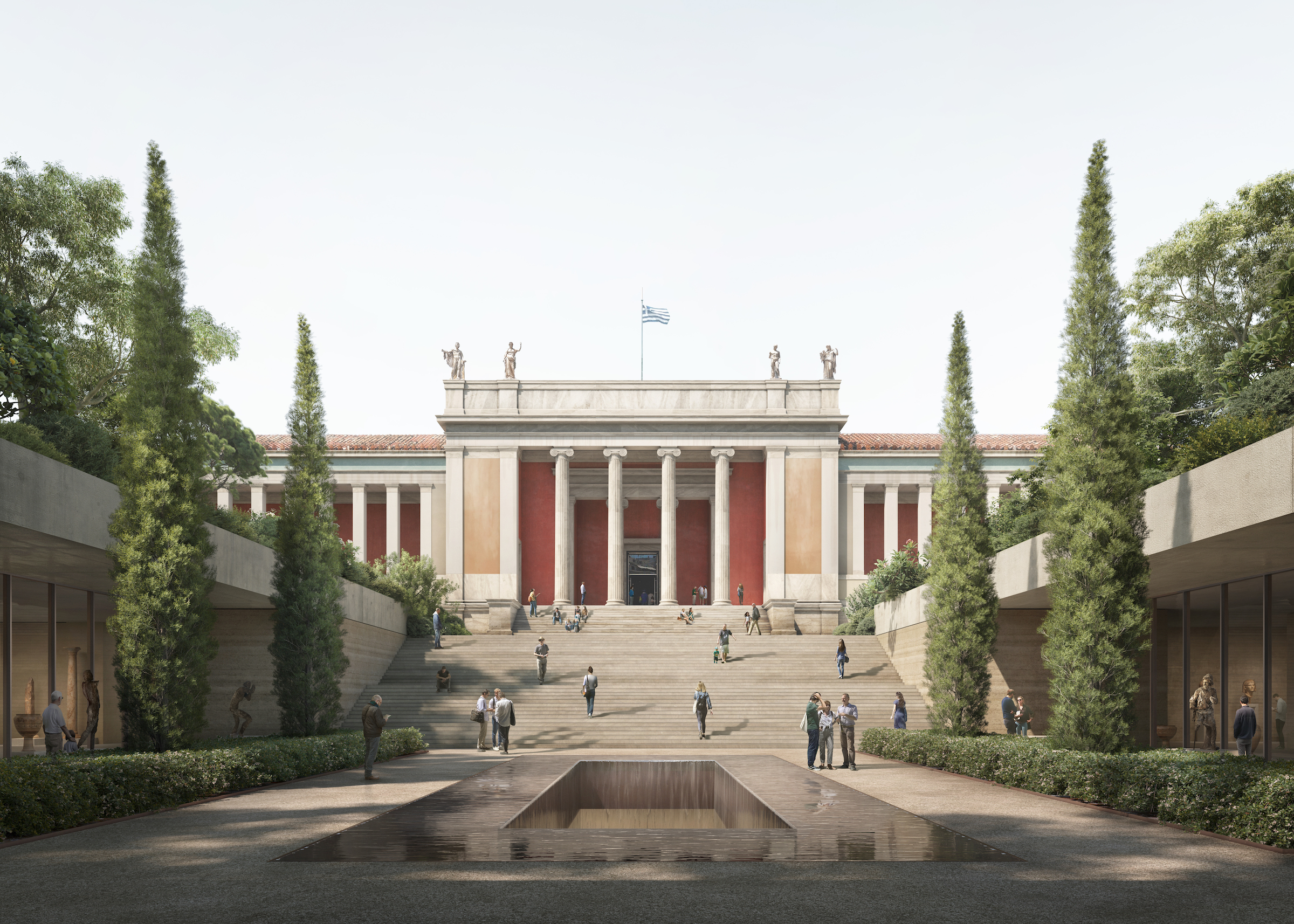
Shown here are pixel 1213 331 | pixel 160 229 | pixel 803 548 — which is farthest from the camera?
pixel 803 548

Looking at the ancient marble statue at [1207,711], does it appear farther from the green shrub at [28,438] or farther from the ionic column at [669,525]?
the ionic column at [669,525]

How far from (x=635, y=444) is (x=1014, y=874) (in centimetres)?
4094

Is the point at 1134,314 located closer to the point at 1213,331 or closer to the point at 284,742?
the point at 1213,331

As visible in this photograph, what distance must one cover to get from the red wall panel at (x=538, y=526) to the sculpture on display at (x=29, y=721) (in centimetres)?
2866

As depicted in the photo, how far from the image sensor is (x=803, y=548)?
50.2m

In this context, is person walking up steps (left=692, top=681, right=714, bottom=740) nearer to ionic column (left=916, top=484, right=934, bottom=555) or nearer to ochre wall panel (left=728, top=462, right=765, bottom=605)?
ochre wall panel (left=728, top=462, right=765, bottom=605)

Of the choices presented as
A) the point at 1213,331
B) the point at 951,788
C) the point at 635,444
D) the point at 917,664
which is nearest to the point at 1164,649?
the point at 917,664

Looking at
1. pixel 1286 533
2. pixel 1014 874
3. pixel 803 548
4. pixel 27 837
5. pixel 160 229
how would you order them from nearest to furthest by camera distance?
pixel 1014 874 → pixel 27 837 → pixel 1286 533 → pixel 160 229 → pixel 803 548

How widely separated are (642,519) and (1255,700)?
118 feet

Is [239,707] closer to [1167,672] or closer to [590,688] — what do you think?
[590,688]

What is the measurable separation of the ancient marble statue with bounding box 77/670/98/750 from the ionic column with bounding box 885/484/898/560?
3809 centimetres

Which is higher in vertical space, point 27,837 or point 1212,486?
point 1212,486

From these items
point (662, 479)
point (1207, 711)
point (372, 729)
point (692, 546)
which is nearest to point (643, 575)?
point (692, 546)

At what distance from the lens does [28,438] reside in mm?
19266
